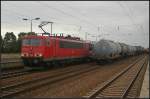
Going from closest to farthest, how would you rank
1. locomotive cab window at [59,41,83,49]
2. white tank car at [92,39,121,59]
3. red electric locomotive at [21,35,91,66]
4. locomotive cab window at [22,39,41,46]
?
1. red electric locomotive at [21,35,91,66]
2. locomotive cab window at [22,39,41,46]
3. locomotive cab window at [59,41,83,49]
4. white tank car at [92,39,121,59]

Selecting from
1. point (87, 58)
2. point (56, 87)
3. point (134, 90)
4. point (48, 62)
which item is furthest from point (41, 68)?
point (87, 58)

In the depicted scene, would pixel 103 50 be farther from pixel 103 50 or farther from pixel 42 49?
pixel 42 49

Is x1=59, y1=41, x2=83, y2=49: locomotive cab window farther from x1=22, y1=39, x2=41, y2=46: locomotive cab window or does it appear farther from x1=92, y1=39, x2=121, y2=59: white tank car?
x1=22, y1=39, x2=41, y2=46: locomotive cab window

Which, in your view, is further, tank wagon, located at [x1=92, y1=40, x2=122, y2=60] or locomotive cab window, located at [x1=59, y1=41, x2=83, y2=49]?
tank wagon, located at [x1=92, y1=40, x2=122, y2=60]

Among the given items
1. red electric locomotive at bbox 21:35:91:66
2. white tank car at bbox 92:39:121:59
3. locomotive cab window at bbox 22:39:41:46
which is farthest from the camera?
white tank car at bbox 92:39:121:59

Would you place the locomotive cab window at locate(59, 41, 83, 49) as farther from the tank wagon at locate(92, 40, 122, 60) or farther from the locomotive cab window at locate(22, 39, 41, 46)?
the locomotive cab window at locate(22, 39, 41, 46)

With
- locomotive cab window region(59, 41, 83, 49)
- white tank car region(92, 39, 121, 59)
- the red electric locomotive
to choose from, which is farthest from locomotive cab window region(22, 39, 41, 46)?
white tank car region(92, 39, 121, 59)

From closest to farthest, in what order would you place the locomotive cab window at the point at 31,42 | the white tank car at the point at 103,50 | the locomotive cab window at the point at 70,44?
the locomotive cab window at the point at 31,42 < the locomotive cab window at the point at 70,44 < the white tank car at the point at 103,50

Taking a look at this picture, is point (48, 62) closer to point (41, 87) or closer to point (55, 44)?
point (55, 44)

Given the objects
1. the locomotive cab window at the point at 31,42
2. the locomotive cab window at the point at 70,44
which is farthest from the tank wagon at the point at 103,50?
the locomotive cab window at the point at 31,42

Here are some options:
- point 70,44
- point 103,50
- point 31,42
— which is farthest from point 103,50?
point 31,42

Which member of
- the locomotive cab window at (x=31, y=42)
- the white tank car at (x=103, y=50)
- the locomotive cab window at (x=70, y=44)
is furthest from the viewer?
the white tank car at (x=103, y=50)

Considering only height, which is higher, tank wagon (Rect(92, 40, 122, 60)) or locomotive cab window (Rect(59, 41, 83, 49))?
locomotive cab window (Rect(59, 41, 83, 49))

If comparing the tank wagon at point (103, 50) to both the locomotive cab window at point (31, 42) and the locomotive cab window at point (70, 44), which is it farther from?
the locomotive cab window at point (31, 42)
